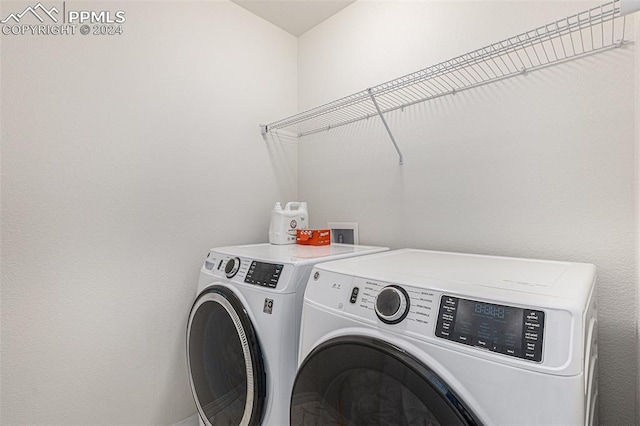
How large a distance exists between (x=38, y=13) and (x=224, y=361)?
5.37 feet

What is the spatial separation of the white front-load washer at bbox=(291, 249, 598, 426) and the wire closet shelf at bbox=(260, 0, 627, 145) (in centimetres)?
77

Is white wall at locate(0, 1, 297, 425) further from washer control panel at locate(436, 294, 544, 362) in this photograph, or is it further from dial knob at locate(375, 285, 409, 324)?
washer control panel at locate(436, 294, 544, 362)

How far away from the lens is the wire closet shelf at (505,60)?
1.06 m

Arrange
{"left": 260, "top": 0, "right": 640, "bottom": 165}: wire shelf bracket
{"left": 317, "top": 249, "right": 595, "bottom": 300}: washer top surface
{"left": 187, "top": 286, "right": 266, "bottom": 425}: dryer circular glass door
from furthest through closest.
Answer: {"left": 187, "top": 286, "right": 266, "bottom": 425}: dryer circular glass door → {"left": 260, "top": 0, "right": 640, "bottom": 165}: wire shelf bracket → {"left": 317, "top": 249, "right": 595, "bottom": 300}: washer top surface

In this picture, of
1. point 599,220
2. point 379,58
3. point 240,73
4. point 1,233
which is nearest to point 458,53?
point 379,58

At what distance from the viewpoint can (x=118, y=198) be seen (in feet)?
4.83

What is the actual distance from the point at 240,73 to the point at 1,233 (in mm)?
1436

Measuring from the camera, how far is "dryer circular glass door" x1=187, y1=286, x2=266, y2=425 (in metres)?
1.13

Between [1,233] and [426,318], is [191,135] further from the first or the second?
[426,318]

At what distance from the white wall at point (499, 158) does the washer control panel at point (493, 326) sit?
77 centimetres

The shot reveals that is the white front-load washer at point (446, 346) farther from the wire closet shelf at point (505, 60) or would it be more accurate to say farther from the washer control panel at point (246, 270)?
the wire closet shelf at point (505, 60)

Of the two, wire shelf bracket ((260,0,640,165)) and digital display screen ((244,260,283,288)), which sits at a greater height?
wire shelf bracket ((260,0,640,165))

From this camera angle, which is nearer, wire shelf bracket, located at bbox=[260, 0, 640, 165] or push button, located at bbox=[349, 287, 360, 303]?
push button, located at bbox=[349, 287, 360, 303]

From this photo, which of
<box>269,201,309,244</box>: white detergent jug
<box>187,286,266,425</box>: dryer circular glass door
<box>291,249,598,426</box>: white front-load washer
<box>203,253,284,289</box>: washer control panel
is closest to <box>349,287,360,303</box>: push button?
<box>291,249,598,426</box>: white front-load washer
